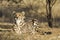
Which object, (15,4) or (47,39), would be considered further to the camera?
(15,4)

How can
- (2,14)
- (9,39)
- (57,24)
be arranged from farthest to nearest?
1. (2,14)
2. (57,24)
3. (9,39)

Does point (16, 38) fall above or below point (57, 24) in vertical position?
above

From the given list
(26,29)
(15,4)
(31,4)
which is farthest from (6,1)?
(26,29)

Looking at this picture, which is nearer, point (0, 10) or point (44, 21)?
point (44, 21)

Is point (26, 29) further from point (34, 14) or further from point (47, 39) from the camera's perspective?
point (34, 14)

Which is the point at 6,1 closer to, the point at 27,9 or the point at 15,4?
the point at 15,4

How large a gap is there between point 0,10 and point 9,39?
14.2 metres

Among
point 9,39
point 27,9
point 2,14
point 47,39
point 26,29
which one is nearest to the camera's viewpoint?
point 9,39

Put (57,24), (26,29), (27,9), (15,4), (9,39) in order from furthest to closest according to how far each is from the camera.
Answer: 1. (15,4)
2. (27,9)
3. (57,24)
4. (26,29)
5. (9,39)

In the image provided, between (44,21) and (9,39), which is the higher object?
(9,39)

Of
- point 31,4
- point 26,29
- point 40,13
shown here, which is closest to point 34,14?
point 40,13

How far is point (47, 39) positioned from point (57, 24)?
909 centimetres

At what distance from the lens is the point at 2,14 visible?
23.9m

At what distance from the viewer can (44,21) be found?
72.3 ft
